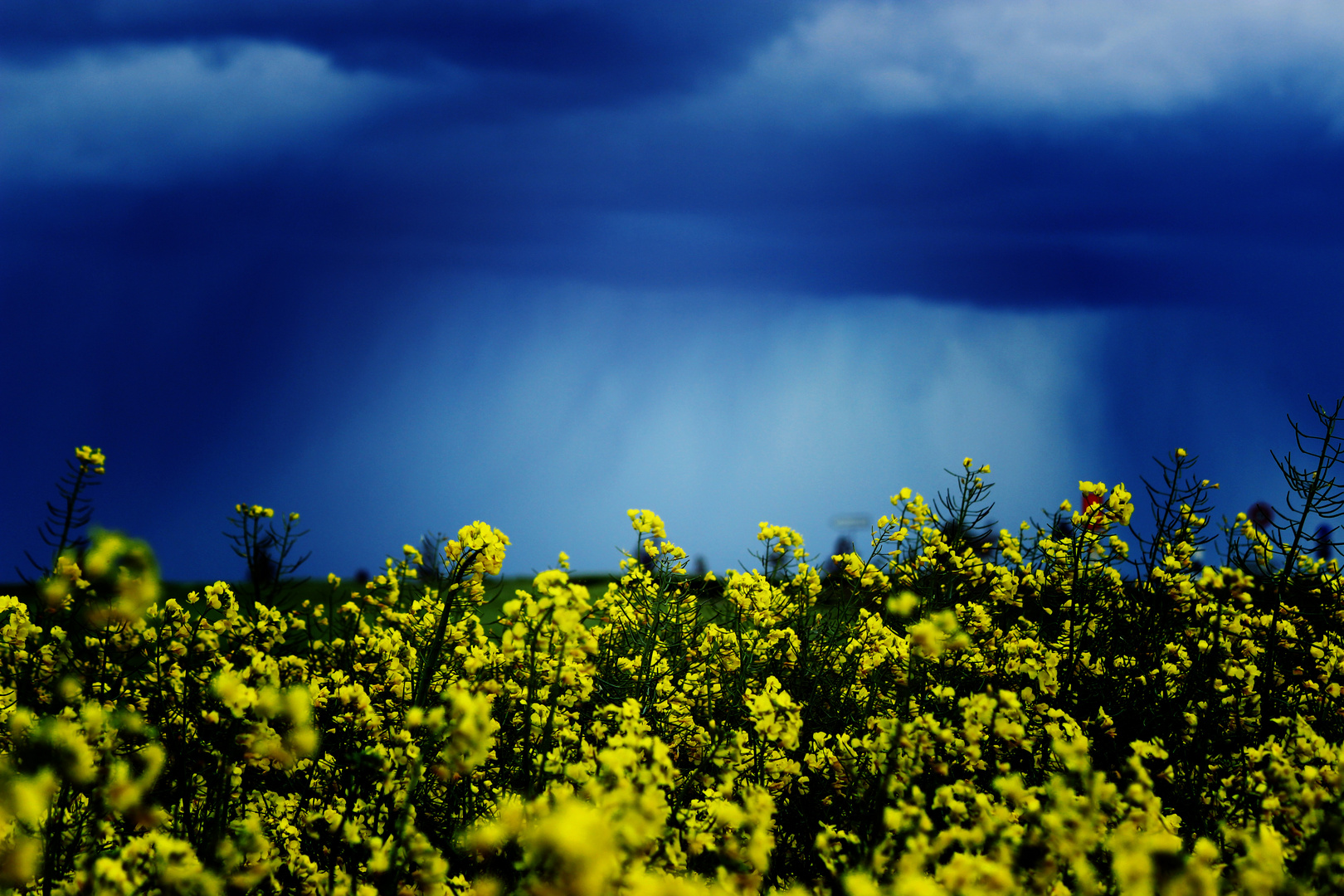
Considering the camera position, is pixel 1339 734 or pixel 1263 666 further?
pixel 1263 666

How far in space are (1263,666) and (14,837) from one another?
21.9 ft

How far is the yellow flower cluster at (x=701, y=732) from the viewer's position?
247cm

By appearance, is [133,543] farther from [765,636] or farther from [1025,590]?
[1025,590]

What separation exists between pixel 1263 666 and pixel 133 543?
19.7ft

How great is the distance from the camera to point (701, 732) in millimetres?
4527

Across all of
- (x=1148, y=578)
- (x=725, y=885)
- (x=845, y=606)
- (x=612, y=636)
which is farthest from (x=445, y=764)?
(x=1148, y=578)

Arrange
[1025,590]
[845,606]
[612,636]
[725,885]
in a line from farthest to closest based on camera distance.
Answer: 1. [1025,590]
2. [845,606]
3. [612,636]
4. [725,885]

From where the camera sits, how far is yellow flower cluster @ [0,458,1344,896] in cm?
247

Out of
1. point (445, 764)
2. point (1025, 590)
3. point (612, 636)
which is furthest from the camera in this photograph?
point (1025, 590)

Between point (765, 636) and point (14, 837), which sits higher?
point (765, 636)

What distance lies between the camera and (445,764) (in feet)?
10.6

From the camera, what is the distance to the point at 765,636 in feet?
18.6

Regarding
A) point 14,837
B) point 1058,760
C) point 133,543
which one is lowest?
point 14,837

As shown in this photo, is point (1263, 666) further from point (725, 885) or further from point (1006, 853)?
point (725, 885)
